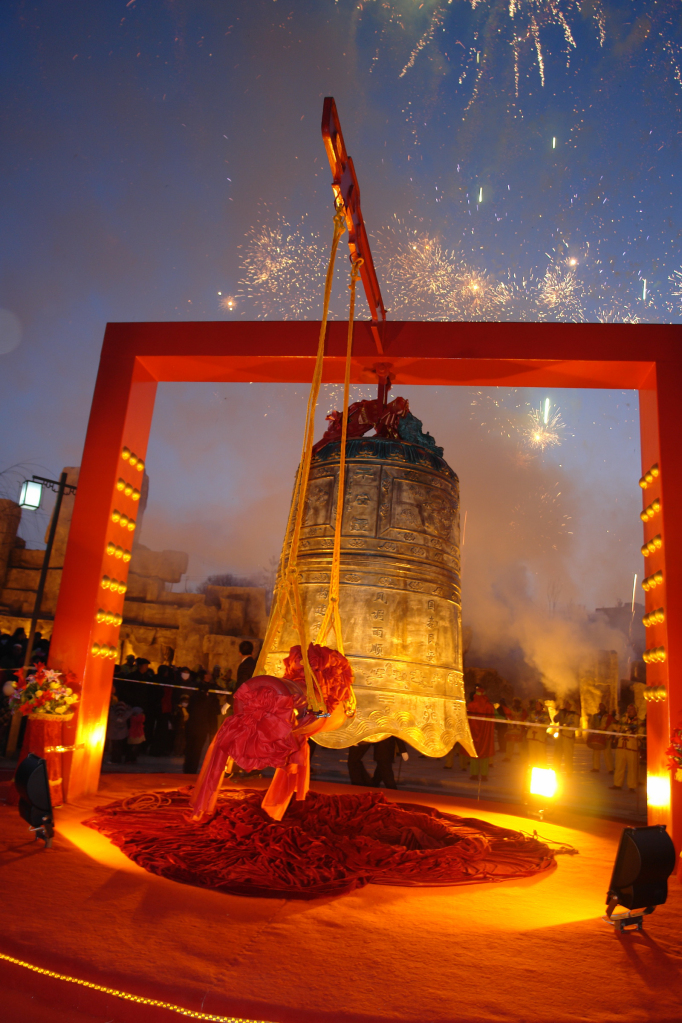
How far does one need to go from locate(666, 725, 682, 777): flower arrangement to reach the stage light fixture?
3.98 ft

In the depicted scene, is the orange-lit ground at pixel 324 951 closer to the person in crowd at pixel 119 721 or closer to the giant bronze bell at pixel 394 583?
the giant bronze bell at pixel 394 583

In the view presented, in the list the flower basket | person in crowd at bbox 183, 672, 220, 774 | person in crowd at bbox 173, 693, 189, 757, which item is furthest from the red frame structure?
person in crowd at bbox 173, 693, 189, 757

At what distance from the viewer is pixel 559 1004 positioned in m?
2.29

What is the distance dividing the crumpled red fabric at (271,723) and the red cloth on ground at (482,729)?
5.72m

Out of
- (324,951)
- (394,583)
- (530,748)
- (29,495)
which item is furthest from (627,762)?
(29,495)

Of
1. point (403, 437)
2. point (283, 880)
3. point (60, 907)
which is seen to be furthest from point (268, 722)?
point (403, 437)

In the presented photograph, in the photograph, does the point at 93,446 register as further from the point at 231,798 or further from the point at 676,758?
the point at 676,758

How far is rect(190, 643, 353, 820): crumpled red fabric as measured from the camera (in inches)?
137

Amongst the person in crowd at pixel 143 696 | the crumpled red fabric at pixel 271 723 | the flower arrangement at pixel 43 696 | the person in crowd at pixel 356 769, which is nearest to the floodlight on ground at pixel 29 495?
the person in crowd at pixel 143 696

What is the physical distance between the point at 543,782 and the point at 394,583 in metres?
2.74

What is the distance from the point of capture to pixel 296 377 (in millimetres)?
6066

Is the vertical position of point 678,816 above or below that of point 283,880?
above

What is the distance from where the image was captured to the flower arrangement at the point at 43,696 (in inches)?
199

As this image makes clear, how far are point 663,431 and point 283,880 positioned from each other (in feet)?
14.0
